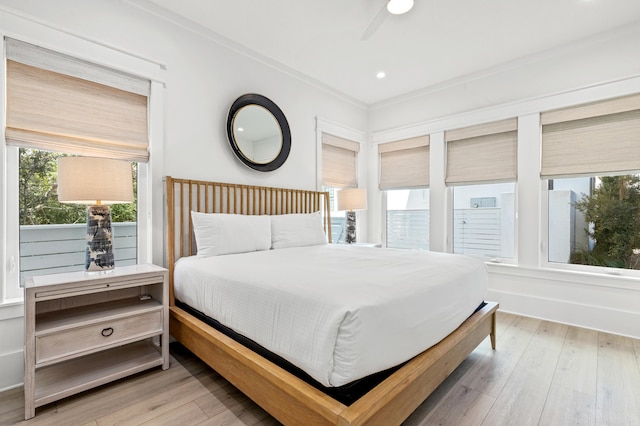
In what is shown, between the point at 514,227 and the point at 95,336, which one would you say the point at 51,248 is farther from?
the point at 514,227

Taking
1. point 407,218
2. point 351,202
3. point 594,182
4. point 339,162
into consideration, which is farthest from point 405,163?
point 594,182

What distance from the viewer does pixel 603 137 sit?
284 cm

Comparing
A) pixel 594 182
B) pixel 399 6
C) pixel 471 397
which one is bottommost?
pixel 471 397

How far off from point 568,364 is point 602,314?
106cm

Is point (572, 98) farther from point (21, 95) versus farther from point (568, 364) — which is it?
point (21, 95)

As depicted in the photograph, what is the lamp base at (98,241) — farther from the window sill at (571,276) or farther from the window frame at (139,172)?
the window sill at (571,276)

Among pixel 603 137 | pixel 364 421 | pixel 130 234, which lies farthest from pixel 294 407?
pixel 603 137

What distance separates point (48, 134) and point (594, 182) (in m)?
4.61

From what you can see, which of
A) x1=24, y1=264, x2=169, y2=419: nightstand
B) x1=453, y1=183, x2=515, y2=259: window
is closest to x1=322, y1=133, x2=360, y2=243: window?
x1=453, y1=183, x2=515, y2=259: window

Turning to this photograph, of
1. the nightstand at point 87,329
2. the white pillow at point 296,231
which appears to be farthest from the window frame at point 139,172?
the white pillow at point 296,231

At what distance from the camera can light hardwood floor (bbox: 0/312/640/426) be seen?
1574 mm

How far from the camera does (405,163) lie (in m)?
4.32

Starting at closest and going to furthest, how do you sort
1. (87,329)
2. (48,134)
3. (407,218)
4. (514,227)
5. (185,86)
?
(87,329), (48,134), (185,86), (514,227), (407,218)

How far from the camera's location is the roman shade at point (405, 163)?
13.5 feet
